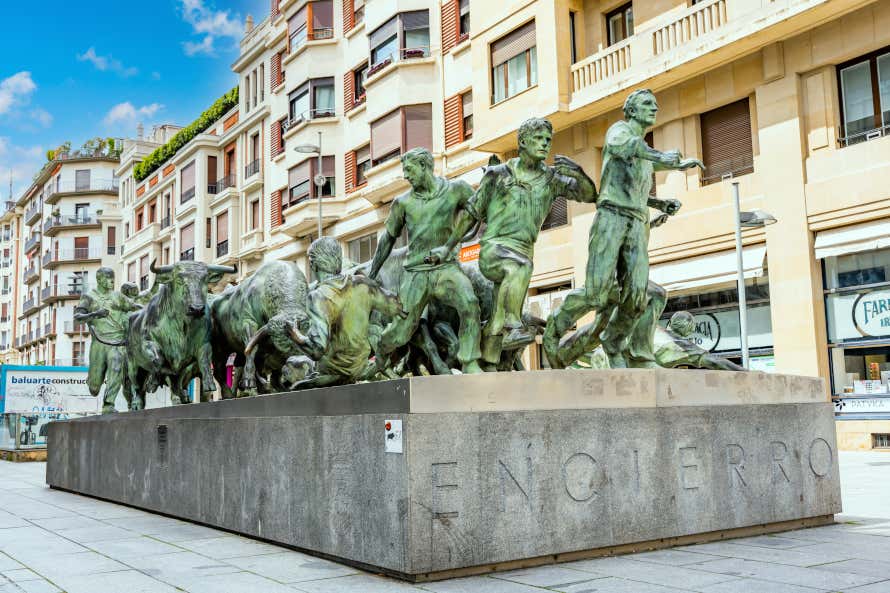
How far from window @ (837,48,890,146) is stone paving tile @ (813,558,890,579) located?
13919 millimetres

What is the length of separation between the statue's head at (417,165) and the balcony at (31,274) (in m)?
85.5

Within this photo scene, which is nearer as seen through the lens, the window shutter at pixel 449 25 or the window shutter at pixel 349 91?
the window shutter at pixel 449 25

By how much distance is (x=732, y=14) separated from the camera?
63.5ft

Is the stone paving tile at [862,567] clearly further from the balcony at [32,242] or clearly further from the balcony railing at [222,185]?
the balcony at [32,242]

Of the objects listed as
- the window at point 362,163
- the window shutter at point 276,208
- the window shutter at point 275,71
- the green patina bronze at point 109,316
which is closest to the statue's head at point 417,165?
the green patina bronze at point 109,316

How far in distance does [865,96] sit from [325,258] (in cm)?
1372

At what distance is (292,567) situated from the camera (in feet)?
21.6

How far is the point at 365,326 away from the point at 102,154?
79.2 m

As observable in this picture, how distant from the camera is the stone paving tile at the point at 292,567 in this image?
6215 millimetres

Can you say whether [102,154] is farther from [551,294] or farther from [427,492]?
[427,492]

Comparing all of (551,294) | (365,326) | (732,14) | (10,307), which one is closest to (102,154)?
(10,307)

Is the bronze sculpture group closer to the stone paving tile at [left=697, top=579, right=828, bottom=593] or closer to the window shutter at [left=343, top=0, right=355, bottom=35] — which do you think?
the stone paving tile at [left=697, top=579, right=828, bottom=593]

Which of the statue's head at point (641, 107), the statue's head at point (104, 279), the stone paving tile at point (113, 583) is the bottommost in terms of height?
the stone paving tile at point (113, 583)

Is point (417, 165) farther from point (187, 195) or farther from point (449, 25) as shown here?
point (187, 195)
